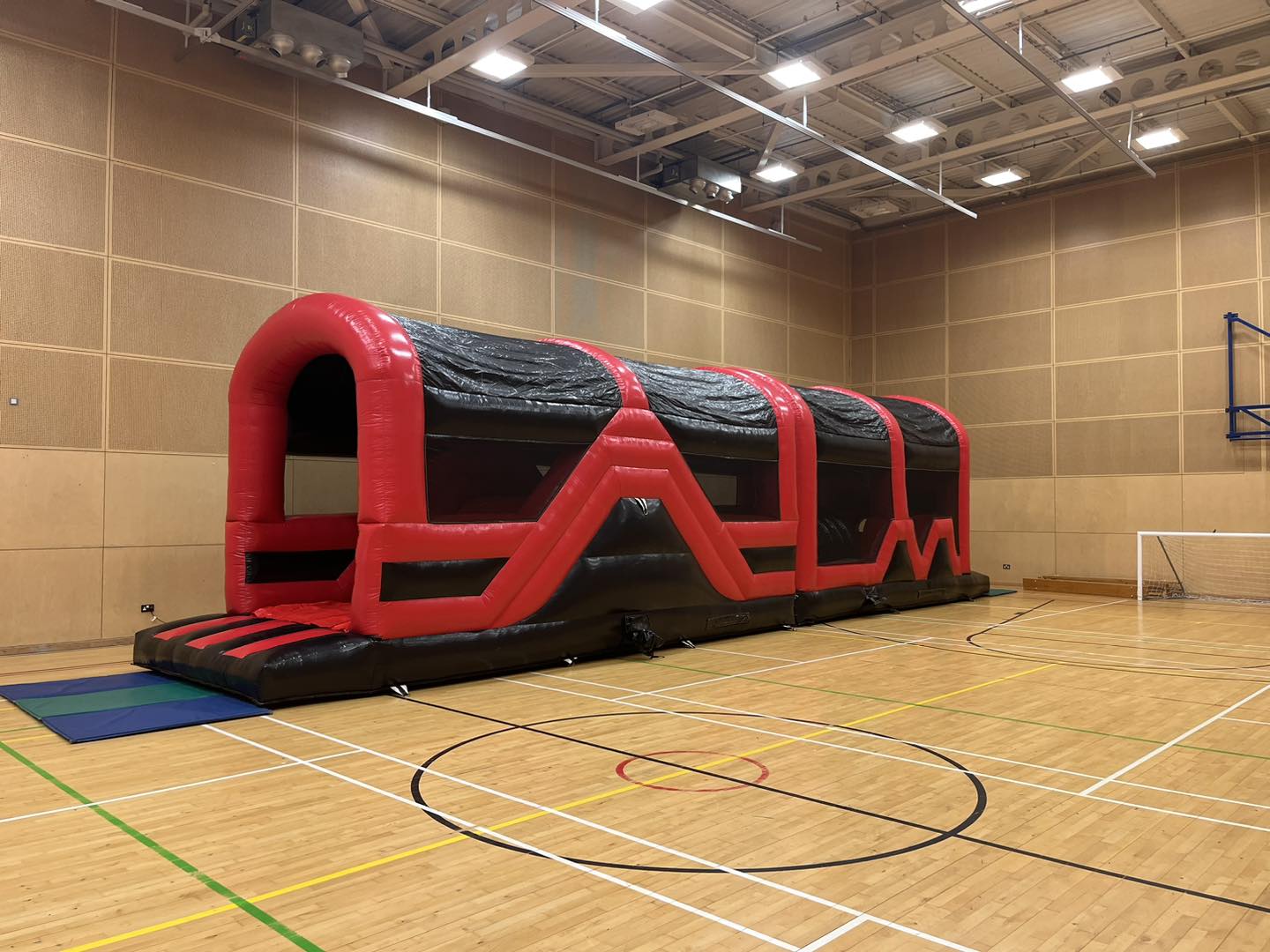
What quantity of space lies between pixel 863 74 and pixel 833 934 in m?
8.91

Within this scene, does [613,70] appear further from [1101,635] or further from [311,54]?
[1101,635]

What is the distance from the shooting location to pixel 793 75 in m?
9.59

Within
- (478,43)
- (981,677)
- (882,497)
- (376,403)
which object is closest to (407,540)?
(376,403)

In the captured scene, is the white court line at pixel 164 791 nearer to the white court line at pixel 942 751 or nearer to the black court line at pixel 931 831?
the black court line at pixel 931 831

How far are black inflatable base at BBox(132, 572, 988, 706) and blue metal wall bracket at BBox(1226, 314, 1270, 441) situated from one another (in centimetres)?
767

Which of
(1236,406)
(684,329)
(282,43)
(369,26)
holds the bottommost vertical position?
(1236,406)

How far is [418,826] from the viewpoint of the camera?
3369mm

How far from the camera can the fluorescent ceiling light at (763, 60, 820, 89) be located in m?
9.39

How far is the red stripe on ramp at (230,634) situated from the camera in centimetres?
589

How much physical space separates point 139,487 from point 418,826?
19.9 ft

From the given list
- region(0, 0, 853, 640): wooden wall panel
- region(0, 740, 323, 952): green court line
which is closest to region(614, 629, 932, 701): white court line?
region(0, 740, 323, 952): green court line

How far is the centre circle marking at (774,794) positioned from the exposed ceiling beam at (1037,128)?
898 cm

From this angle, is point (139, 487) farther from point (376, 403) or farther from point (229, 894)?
→ point (229, 894)

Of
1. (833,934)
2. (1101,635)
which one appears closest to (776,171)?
(1101,635)
